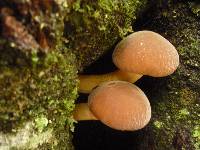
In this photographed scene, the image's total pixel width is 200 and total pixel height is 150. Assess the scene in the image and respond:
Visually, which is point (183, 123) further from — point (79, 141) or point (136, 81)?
point (79, 141)

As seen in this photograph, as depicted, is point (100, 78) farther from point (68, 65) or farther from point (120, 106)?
point (68, 65)

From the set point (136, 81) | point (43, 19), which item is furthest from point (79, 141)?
point (43, 19)

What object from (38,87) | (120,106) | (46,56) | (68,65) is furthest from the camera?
(120,106)

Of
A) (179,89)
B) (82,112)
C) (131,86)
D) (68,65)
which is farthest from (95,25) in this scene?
(179,89)

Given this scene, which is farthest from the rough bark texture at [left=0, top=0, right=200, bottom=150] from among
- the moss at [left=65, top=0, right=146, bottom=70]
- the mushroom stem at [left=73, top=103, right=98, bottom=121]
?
the mushroom stem at [left=73, top=103, right=98, bottom=121]

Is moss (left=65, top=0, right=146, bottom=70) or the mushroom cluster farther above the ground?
moss (left=65, top=0, right=146, bottom=70)

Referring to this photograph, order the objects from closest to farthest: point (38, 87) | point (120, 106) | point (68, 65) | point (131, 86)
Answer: point (38, 87) → point (68, 65) → point (120, 106) → point (131, 86)

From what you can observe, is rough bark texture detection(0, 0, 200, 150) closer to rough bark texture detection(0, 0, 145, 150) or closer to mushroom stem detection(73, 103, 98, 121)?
rough bark texture detection(0, 0, 145, 150)
